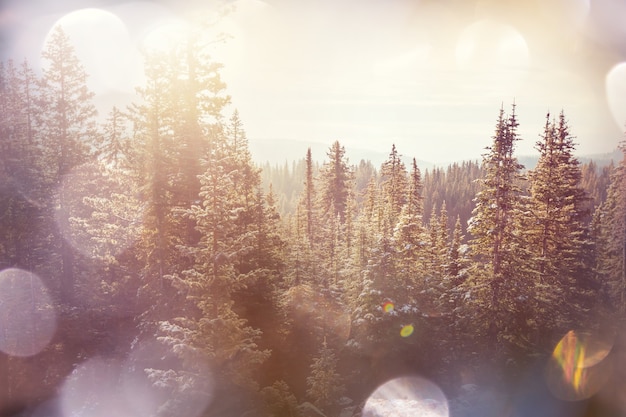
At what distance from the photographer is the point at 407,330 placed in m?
23.5

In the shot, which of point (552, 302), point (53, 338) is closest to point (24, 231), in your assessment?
point (53, 338)

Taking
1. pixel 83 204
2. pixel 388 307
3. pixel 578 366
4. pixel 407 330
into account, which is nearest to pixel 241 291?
pixel 388 307

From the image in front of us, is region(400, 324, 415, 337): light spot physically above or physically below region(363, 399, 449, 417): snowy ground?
above

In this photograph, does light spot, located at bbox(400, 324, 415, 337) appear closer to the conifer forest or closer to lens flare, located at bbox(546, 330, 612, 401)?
the conifer forest

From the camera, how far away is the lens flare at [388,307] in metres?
23.4

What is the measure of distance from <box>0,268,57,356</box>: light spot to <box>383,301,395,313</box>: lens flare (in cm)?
2090

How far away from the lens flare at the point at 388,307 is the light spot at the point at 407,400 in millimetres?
4085

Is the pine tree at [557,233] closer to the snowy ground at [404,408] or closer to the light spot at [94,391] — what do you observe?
the snowy ground at [404,408]

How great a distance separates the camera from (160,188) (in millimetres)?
19578

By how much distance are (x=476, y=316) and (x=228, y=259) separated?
50.3 feet

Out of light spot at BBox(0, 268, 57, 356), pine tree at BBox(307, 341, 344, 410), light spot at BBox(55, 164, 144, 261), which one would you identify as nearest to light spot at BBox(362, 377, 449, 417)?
pine tree at BBox(307, 341, 344, 410)

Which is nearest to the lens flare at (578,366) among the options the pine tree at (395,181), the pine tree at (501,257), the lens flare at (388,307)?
the pine tree at (501,257)

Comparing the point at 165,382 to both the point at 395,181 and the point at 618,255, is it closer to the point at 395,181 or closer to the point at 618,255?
the point at 618,255

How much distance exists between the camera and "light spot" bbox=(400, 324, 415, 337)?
76.9 feet
